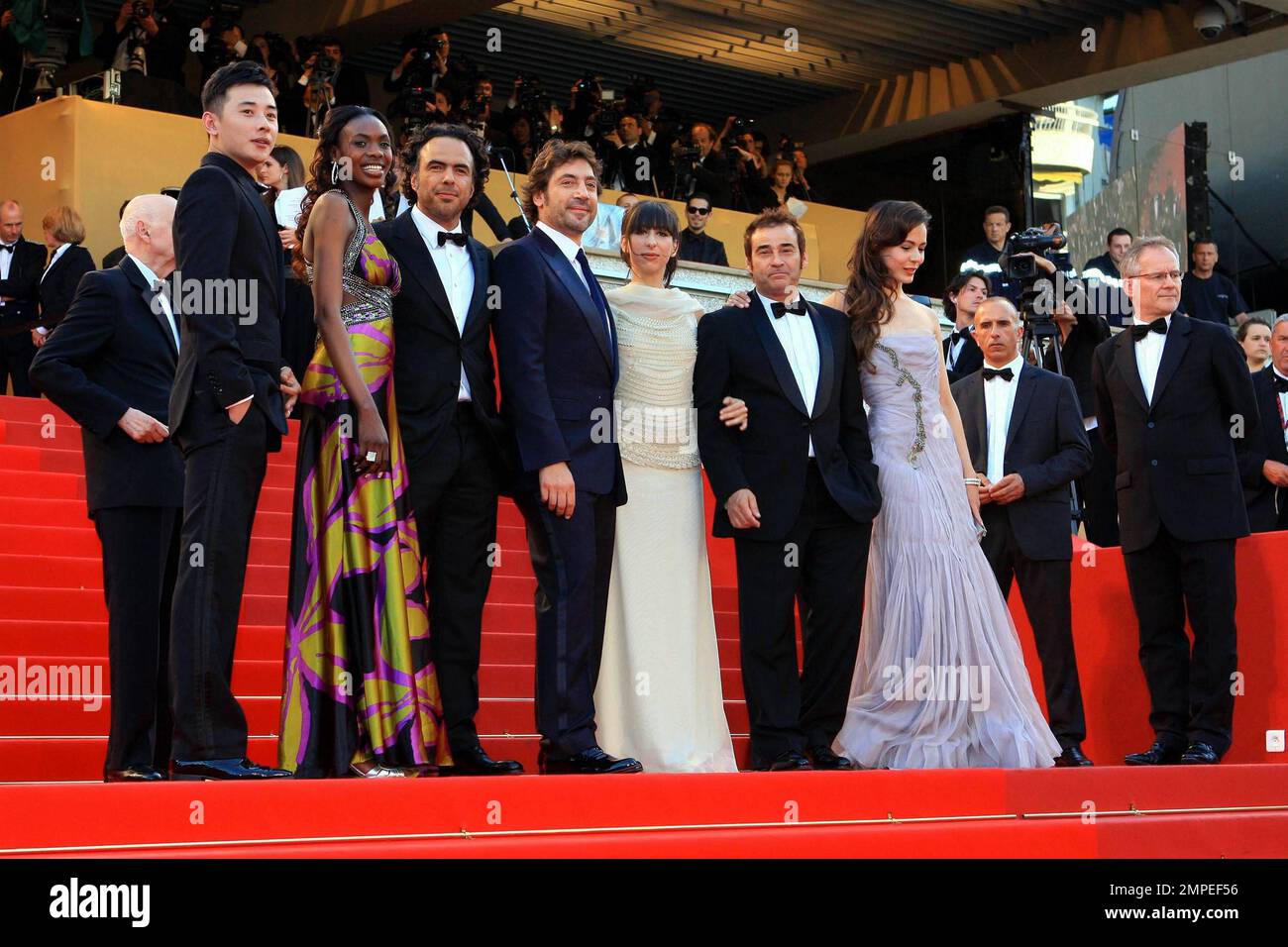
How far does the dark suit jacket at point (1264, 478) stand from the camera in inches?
248

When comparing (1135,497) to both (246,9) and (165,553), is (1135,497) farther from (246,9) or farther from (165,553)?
(246,9)

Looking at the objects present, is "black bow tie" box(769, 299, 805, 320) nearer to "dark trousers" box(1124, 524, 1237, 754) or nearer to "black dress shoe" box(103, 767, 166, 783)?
"dark trousers" box(1124, 524, 1237, 754)

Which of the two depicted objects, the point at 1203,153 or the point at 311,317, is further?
the point at 1203,153

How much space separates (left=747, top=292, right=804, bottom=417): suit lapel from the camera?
4.63m

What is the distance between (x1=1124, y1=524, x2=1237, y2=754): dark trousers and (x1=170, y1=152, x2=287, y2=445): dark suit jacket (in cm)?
316

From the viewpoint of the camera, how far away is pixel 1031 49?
→ 1534cm

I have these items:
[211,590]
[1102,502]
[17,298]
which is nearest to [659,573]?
[211,590]

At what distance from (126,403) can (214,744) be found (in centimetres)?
109

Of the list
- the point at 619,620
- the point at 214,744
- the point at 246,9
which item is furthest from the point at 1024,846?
the point at 246,9

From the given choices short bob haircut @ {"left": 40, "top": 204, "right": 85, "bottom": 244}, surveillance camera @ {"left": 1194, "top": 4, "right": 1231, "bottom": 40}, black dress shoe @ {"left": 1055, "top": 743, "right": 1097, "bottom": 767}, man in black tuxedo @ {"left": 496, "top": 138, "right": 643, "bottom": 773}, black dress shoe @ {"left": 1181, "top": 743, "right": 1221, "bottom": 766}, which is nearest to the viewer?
man in black tuxedo @ {"left": 496, "top": 138, "right": 643, "bottom": 773}

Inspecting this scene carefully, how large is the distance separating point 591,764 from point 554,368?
1030 mm

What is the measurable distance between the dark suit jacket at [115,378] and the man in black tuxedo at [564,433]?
2.90 feet

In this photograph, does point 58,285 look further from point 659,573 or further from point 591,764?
point 591,764

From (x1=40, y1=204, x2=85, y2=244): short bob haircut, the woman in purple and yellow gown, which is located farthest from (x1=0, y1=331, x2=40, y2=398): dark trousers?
the woman in purple and yellow gown
